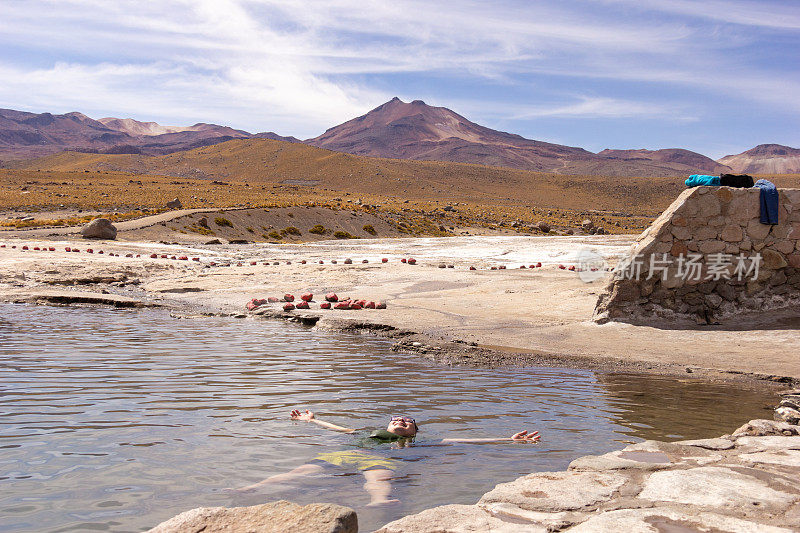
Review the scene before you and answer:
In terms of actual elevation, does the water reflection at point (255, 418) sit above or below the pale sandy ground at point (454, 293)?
below

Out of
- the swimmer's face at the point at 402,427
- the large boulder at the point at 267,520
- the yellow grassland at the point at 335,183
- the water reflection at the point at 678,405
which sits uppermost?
the yellow grassland at the point at 335,183

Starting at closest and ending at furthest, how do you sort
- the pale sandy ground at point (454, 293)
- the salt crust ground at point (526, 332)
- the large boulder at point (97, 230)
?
1. the salt crust ground at point (526, 332)
2. the pale sandy ground at point (454, 293)
3. the large boulder at point (97, 230)

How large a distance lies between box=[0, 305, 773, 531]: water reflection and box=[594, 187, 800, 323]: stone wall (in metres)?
3.35

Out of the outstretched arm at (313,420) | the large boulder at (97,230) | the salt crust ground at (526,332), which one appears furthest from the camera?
the large boulder at (97,230)

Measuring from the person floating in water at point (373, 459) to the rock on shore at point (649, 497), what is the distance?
899 mm

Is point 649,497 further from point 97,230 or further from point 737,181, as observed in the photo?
point 97,230

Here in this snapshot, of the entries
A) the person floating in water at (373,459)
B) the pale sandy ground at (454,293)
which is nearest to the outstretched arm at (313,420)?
the person floating in water at (373,459)

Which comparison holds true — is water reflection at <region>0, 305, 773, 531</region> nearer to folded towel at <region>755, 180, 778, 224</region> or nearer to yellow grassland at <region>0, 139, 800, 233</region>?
folded towel at <region>755, 180, 778, 224</region>

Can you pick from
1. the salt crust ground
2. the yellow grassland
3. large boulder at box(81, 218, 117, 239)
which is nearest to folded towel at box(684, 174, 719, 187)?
the salt crust ground

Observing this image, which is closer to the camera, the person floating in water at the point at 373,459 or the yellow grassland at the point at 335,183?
the person floating in water at the point at 373,459

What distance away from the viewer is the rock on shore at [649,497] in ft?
11.8

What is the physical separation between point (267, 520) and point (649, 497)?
93.5 inches

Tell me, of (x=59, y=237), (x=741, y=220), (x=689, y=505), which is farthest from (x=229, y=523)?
(x=59, y=237)

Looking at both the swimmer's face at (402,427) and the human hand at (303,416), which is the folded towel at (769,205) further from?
the human hand at (303,416)
